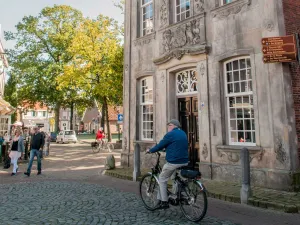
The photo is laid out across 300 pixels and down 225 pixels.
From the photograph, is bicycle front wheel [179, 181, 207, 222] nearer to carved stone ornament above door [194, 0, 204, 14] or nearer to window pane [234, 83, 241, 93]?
window pane [234, 83, 241, 93]

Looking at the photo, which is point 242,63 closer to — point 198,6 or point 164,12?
point 198,6

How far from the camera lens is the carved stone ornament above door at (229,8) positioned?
27.2 ft

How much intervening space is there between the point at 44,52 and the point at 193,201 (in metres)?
35.0

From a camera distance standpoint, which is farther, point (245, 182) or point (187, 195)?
point (245, 182)

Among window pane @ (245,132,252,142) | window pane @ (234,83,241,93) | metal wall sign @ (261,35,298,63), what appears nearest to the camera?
metal wall sign @ (261,35,298,63)

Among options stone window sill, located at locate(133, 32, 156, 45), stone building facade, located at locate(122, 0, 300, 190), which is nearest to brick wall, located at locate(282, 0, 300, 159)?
stone building facade, located at locate(122, 0, 300, 190)

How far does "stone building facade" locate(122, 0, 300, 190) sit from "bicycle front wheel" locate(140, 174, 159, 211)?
3.46 m

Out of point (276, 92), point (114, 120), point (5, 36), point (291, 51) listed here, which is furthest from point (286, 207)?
point (114, 120)

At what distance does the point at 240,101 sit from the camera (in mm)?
8461

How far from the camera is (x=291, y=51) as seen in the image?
708 cm

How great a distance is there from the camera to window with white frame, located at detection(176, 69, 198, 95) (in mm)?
10086

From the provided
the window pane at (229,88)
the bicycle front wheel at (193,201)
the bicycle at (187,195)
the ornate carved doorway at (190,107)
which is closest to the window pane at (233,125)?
the window pane at (229,88)

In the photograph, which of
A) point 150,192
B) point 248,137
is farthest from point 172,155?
point 248,137

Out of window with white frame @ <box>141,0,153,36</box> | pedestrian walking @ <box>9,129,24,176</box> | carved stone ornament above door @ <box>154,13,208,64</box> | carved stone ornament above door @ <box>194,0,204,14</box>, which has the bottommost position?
pedestrian walking @ <box>9,129,24,176</box>
